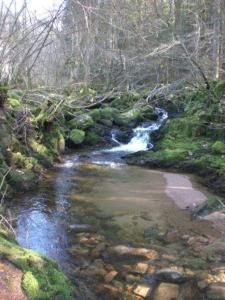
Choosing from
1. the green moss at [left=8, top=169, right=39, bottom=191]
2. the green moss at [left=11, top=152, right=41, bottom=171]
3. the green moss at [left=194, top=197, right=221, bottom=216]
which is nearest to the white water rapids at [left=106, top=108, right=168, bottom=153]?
the green moss at [left=11, top=152, right=41, bottom=171]

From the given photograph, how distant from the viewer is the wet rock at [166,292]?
190 inches

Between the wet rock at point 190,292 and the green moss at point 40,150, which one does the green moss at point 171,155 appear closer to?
the green moss at point 40,150

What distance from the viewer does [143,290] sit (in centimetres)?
499

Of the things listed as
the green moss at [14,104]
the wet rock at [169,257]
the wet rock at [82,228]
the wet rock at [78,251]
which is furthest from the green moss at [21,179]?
the wet rock at [169,257]

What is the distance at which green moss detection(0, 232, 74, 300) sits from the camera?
12.7 ft

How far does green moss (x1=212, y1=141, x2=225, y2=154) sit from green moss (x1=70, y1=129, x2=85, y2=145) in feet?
17.7

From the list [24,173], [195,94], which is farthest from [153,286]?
[195,94]

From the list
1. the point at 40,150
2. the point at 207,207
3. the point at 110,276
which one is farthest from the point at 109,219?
the point at 40,150

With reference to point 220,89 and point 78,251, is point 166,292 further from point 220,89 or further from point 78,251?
point 220,89

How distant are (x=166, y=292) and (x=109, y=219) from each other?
109 inches

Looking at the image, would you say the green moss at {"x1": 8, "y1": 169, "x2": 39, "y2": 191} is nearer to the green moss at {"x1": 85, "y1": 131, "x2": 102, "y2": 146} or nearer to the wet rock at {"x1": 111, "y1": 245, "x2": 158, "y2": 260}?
the wet rock at {"x1": 111, "y1": 245, "x2": 158, "y2": 260}

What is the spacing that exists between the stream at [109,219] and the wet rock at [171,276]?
16cm

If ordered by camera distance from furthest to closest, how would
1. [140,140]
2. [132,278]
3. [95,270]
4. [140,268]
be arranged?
[140,140], [140,268], [95,270], [132,278]

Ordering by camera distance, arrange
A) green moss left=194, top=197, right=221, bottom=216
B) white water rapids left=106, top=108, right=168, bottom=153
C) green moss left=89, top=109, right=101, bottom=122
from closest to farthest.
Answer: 1. green moss left=194, top=197, right=221, bottom=216
2. white water rapids left=106, top=108, right=168, bottom=153
3. green moss left=89, top=109, right=101, bottom=122
